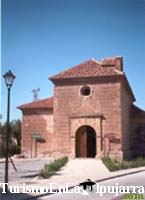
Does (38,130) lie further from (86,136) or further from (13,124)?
(13,124)

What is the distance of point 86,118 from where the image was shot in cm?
2083

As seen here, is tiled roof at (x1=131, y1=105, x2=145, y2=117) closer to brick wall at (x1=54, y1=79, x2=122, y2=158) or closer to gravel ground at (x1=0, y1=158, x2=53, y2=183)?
brick wall at (x1=54, y1=79, x2=122, y2=158)

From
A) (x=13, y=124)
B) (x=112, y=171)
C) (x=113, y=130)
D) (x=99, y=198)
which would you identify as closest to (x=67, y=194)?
(x=99, y=198)

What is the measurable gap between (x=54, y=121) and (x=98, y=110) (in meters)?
2.52

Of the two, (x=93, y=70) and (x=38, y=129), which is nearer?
(x=93, y=70)

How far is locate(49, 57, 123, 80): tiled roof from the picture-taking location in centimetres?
2097

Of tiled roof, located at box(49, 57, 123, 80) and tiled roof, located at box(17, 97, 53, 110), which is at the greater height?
tiled roof, located at box(49, 57, 123, 80)

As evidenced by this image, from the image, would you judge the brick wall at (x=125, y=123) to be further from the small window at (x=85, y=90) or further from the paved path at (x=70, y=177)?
the paved path at (x=70, y=177)

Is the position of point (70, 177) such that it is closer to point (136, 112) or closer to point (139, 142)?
point (139, 142)

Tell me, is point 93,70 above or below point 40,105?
above

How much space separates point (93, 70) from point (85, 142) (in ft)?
12.8

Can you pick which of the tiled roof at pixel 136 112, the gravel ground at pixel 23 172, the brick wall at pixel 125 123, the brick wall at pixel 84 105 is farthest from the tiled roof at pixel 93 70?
the gravel ground at pixel 23 172

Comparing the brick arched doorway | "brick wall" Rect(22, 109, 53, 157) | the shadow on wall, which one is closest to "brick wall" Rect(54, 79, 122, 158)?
the brick arched doorway

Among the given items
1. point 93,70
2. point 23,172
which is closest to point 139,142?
point 93,70
